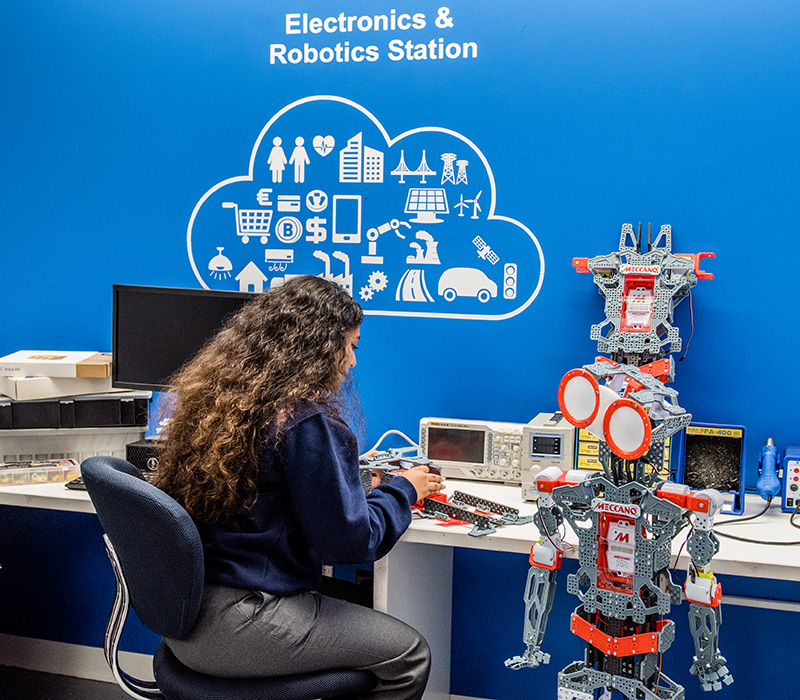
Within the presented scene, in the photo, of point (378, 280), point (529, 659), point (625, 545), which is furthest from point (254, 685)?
point (378, 280)

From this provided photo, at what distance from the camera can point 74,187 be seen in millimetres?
3021

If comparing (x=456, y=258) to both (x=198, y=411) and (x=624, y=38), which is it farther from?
(x=198, y=411)

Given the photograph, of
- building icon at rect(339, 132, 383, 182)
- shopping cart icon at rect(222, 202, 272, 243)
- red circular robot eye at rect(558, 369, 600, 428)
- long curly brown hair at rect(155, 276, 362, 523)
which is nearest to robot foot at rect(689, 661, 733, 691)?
red circular robot eye at rect(558, 369, 600, 428)

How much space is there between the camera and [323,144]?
2791 mm

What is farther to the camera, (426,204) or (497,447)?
(426,204)

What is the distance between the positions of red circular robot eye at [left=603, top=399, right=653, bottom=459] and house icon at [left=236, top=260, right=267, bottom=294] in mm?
1421

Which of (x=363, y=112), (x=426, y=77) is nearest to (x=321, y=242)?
(x=363, y=112)

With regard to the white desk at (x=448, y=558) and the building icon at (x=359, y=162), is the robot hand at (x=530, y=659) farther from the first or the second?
the building icon at (x=359, y=162)

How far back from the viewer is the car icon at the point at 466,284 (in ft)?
8.84

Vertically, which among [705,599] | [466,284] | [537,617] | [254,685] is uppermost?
[466,284]

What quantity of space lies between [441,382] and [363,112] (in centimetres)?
88

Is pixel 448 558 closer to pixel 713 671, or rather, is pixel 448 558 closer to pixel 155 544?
pixel 713 671

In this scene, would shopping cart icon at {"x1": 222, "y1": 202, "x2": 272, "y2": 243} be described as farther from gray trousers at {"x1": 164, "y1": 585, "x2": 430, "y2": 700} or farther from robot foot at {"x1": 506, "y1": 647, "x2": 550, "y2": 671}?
robot foot at {"x1": 506, "y1": 647, "x2": 550, "y2": 671}

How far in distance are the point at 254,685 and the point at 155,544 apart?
→ 1.22ft
